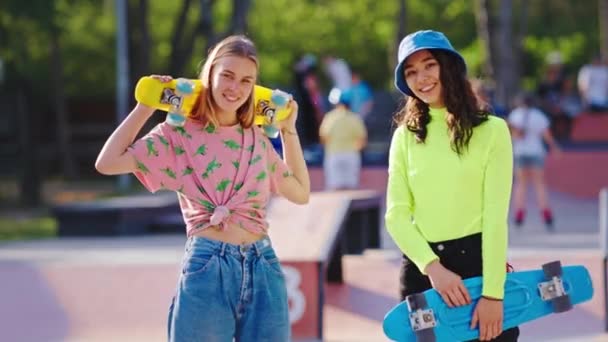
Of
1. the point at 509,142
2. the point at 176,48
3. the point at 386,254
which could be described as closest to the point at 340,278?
the point at 386,254

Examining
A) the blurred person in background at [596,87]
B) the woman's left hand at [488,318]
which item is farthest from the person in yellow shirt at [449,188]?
the blurred person in background at [596,87]

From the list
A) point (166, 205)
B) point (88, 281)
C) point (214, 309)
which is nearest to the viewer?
point (214, 309)

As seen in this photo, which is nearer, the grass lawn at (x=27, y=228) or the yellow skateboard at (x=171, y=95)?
the yellow skateboard at (x=171, y=95)

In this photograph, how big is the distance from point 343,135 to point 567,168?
20.0 feet

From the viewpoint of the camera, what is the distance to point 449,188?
4.77 meters

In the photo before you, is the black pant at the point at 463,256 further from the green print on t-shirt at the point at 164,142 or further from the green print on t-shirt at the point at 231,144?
the green print on t-shirt at the point at 164,142

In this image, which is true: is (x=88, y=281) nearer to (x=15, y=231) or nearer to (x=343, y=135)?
(x=343, y=135)

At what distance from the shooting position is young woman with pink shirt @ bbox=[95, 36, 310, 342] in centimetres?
471

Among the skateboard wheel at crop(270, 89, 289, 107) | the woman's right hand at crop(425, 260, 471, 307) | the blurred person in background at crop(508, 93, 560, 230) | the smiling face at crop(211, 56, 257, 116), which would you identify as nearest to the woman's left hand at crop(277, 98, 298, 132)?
the skateboard wheel at crop(270, 89, 289, 107)

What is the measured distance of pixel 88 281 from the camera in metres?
10.4

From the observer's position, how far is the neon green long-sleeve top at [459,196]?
15.5ft

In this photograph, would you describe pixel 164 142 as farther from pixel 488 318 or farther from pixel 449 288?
pixel 488 318

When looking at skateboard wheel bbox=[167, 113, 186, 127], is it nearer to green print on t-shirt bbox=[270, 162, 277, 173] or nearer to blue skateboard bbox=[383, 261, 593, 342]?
green print on t-shirt bbox=[270, 162, 277, 173]

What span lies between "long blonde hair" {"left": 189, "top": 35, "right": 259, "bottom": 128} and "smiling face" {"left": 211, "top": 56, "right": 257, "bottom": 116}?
0.02 metres
